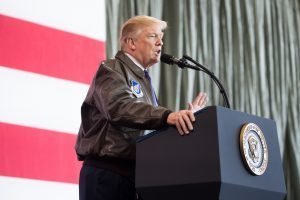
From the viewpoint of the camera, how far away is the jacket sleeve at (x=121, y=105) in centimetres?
195

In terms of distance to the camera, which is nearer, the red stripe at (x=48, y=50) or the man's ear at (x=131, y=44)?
the man's ear at (x=131, y=44)

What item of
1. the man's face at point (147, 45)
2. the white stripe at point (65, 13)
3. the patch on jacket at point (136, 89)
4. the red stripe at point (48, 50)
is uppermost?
the white stripe at point (65, 13)

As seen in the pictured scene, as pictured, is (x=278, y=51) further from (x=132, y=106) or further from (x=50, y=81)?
(x=132, y=106)

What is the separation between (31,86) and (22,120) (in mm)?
165

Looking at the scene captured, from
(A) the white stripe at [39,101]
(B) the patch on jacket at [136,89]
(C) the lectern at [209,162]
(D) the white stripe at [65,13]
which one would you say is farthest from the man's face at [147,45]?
(D) the white stripe at [65,13]

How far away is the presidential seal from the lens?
186 centimetres

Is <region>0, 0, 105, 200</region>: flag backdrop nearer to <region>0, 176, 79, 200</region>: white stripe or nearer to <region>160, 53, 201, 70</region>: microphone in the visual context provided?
<region>0, 176, 79, 200</region>: white stripe

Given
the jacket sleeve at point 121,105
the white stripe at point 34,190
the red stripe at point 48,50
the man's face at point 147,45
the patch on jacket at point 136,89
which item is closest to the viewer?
the jacket sleeve at point 121,105

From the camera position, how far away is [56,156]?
115 inches

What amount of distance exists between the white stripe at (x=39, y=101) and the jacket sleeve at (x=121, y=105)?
79 cm

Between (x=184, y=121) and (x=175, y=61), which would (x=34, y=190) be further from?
(x=184, y=121)

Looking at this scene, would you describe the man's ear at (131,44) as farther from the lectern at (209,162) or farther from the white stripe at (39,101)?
the white stripe at (39,101)

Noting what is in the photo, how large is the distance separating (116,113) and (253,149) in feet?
1.44

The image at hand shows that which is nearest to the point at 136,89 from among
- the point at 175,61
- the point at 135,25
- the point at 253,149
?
the point at 175,61
